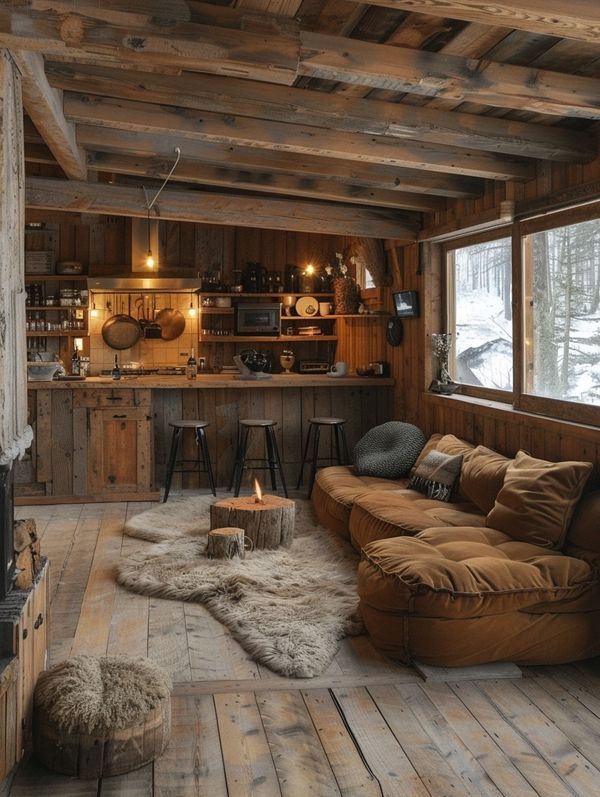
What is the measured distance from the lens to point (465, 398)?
607 centimetres

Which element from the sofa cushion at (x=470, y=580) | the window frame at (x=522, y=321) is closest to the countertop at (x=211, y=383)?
the window frame at (x=522, y=321)

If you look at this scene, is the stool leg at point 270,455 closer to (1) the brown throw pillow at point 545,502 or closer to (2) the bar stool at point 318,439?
(2) the bar stool at point 318,439

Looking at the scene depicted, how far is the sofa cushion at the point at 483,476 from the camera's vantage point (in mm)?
4758

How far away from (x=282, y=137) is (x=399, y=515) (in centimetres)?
232

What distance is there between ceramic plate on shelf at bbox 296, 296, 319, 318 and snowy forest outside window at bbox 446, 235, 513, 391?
2.90 meters

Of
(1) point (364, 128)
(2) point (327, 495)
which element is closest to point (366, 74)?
(1) point (364, 128)

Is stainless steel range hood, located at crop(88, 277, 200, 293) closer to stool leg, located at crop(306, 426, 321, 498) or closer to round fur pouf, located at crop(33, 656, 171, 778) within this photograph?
stool leg, located at crop(306, 426, 321, 498)

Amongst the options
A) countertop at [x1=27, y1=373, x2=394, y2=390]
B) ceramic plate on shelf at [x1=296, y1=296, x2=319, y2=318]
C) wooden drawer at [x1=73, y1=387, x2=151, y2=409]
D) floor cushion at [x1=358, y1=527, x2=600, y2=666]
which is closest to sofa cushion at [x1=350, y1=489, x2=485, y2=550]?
floor cushion at [x1=358, y1=527, x2=600, y2=666]

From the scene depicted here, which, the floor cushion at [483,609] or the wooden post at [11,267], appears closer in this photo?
the wooden post at [11,267]

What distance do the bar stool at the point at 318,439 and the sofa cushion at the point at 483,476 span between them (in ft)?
6.52

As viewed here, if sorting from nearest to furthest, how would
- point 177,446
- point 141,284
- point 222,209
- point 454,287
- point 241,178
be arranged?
1. point 241,178
2. point 454,287
3. point 222,209
4. point 177,446
5. point 141,284

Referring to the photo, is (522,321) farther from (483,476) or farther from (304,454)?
(304,454)

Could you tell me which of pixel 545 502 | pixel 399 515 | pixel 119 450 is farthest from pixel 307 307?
pixel 545 502

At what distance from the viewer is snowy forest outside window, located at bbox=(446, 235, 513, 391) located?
562cm
